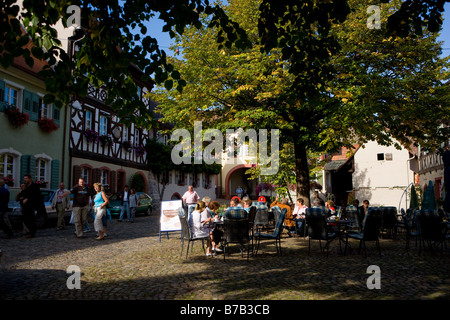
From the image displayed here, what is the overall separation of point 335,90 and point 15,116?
1281 cm

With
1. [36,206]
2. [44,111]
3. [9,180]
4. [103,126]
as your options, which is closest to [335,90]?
[36,206]

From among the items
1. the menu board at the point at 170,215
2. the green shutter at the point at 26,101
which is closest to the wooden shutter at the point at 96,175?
the green shutter at the point at 26,101

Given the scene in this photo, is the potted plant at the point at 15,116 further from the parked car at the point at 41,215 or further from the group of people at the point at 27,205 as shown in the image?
the group of people at the point at 27,205

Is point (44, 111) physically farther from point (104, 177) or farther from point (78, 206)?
point (78, 206)

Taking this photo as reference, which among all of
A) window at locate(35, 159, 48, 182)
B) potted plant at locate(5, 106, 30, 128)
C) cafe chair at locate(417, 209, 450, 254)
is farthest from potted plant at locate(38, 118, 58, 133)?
cafe chair at locate(417, 209, 450, 254)

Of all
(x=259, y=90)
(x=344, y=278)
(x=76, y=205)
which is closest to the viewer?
(x=344, y=278)

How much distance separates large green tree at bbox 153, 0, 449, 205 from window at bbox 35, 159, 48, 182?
7.39 metres

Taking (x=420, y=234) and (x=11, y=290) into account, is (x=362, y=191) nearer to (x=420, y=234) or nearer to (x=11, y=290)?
(x=420, y=234)

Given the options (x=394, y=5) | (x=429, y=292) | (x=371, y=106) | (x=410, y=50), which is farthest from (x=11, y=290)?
(x=394, y=5)

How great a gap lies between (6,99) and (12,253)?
32.4ft

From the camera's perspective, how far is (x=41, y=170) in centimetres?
1789

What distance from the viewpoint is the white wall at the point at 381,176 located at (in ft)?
88.3

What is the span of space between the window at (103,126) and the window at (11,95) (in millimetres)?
5783

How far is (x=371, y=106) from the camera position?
11195 mm
